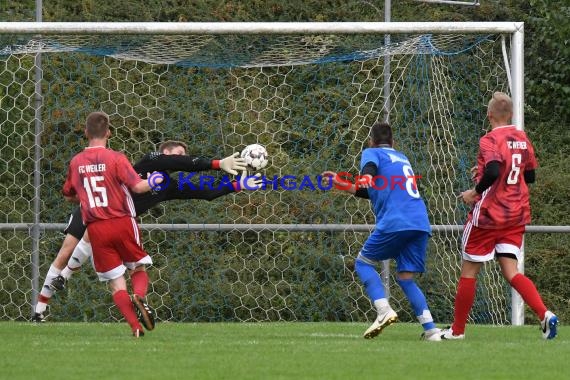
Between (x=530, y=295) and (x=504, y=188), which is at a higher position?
(x=504, y=188)

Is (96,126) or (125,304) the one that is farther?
(96,126)

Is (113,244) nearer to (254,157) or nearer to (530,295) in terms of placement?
(254,157)

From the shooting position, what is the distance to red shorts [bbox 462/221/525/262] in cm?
888

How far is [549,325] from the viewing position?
873 cm

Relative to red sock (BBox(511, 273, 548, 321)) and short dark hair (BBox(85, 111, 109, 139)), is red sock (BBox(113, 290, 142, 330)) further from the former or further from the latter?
red sock (BBox(511, 273, 548, 321))

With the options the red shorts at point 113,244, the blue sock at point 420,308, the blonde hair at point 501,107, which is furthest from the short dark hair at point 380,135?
the red shorts at point 113,244

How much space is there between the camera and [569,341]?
859cm

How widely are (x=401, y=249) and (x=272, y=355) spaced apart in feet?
5.75

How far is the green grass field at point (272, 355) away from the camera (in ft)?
21.7

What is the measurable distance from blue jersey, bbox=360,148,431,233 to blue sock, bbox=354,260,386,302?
1.03 feet

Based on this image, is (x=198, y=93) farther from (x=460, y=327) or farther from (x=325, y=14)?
(x=460, y=327)

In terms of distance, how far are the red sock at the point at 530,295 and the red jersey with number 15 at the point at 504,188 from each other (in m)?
0.39

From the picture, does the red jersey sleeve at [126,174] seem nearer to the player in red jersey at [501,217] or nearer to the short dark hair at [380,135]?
the short dark hair at [380,135]

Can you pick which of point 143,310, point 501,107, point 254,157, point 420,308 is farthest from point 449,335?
point 143,310
